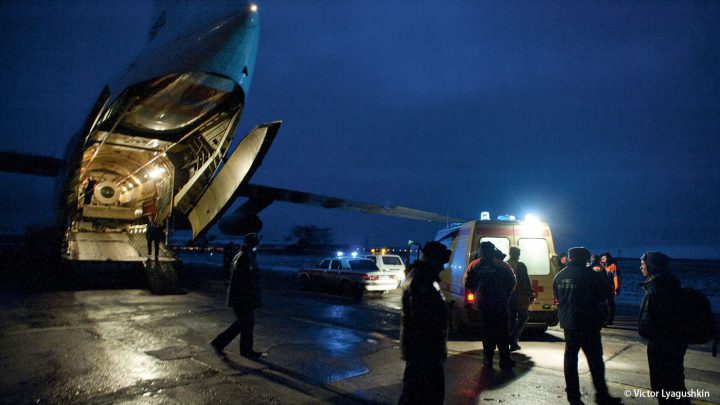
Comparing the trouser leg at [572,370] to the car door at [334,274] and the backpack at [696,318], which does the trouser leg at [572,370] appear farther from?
the car door at [334,274]

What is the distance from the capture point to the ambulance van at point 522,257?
6.60 meters

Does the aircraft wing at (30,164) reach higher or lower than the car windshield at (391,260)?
higher

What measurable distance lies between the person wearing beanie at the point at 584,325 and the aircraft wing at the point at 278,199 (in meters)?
8.53

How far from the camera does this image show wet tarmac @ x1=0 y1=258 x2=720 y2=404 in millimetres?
3984

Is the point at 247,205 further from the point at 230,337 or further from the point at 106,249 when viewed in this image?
the point at 230,337

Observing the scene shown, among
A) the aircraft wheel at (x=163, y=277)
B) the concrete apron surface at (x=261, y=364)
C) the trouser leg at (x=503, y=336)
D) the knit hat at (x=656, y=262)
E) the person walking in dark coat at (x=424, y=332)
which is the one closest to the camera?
the person walking in dark coat at (x=424, y=332)

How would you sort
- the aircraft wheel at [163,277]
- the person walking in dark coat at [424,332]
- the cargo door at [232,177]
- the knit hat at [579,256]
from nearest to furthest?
the person walking in dark coat at [424,332] → the knit hat at [579,256] → the cargo door at [232,177] → the aircraft wheel at [163,277]

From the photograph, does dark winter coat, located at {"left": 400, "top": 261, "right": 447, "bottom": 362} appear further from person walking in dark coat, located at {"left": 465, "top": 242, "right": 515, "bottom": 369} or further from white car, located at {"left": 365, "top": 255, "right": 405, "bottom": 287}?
white car, located at {"left": 365, "top": 255, "right": 405, "bottom": 287}

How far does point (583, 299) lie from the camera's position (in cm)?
397

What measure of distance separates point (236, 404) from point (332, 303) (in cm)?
745

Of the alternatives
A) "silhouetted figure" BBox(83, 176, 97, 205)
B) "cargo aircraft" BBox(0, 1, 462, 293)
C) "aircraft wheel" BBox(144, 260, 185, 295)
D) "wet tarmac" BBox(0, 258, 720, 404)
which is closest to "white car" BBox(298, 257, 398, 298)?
"cargo aircraft" BBox(0, 1, 462, 293)

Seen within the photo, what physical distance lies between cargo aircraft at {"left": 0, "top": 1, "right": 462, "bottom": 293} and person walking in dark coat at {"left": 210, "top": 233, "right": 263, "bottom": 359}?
495 centimetres

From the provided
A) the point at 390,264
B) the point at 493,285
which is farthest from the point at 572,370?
the point at 390,264

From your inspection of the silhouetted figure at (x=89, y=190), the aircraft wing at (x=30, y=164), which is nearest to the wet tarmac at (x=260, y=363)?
the aircraft wing at (x=30, y=164)
